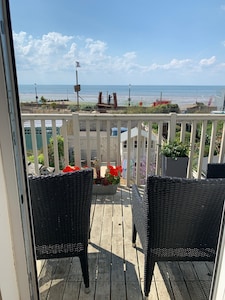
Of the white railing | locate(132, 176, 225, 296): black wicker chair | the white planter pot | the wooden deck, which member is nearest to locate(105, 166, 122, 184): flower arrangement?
the white railing

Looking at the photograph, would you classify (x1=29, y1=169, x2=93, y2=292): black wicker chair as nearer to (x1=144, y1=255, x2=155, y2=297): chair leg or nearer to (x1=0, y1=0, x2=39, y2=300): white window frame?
(x1=0, y1=0, x2=39, y2=300): white window frame

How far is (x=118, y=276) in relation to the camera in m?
1.56

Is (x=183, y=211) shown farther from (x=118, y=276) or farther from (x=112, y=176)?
(x=112, y=176)

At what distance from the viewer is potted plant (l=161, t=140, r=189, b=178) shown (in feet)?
8.80

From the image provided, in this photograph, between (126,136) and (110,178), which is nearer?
(110,178)

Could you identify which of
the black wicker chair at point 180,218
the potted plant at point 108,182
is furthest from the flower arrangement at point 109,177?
the black wicker chair at point 180,218

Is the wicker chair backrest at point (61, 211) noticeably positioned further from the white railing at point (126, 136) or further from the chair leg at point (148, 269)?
the white railing at point (126, 136)

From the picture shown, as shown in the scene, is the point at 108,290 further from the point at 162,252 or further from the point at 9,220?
the point at 9,220

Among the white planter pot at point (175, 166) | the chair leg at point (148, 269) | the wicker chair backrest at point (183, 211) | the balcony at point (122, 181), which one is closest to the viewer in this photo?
the wicker chair backrest at point (183, 211)

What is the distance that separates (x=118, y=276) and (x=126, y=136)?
1860 millimetres

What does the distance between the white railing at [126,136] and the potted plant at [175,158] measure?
5.0 inches

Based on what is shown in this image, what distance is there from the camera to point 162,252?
1.33 m

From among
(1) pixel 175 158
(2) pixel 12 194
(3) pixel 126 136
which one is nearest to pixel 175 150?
(1) pixel 175 158

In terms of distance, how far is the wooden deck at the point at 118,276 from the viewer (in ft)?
4.64
